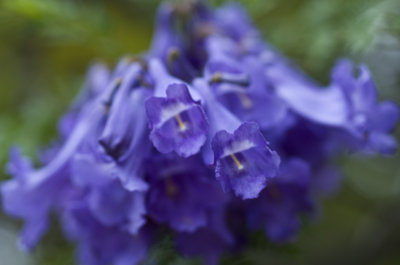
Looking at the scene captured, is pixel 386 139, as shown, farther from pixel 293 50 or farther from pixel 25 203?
pixel 25 203

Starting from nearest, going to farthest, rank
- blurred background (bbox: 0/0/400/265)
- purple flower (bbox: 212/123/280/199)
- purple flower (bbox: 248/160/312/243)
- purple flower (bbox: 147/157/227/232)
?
purple flower (bbox: 212/123/280/199), purple flower (bbox: 147/157/227/232), purple flower (bbox: 248/160/312/243), blurred background (bbox: 0/0/400/265)

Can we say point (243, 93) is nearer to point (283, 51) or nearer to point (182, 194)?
point (182, 194)

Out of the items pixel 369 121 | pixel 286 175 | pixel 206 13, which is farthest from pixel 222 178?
pixel 206 13

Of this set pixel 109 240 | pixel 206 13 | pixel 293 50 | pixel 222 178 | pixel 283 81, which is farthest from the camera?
pixel 293 50

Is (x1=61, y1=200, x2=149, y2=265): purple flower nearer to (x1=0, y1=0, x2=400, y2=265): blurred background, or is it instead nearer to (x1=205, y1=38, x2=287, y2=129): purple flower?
(x1=0, y1=0, x2=400, y2=265): blurred background

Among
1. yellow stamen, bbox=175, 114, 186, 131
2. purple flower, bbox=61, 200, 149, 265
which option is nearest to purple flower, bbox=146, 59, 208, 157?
yellow stamen, bbox=175, 114, 186, 131

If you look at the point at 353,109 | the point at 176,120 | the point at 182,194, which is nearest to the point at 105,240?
the point at 182,194

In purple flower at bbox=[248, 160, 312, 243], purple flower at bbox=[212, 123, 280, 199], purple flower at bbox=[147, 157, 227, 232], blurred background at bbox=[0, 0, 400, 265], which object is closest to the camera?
purple flower at bbox=[212, 123, 280, 199]

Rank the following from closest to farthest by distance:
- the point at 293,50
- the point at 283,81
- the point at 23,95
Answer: the point at 283,81 < the point at 293,50 < the point at 23,95
